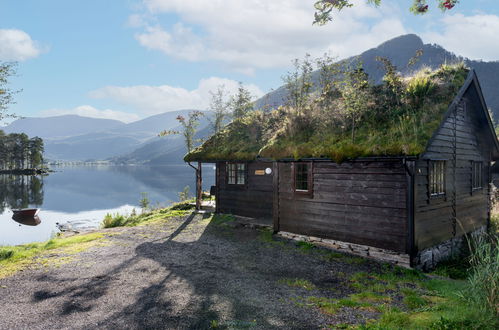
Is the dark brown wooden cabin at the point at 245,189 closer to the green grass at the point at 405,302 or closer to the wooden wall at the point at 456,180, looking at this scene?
the wooden wall at the point at 456,180

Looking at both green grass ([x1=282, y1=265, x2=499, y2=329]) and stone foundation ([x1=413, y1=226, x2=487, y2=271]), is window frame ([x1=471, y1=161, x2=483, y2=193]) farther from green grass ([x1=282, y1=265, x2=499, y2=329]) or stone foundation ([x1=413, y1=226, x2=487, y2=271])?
green grass ([x1=282, y1=265, x2=499, y2=329])

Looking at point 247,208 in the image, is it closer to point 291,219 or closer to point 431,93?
point 291,219

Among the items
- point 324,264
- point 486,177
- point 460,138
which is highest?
point 460,138

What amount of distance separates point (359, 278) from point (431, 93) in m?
6.90

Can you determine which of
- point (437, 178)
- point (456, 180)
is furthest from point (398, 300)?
point (456, 180)

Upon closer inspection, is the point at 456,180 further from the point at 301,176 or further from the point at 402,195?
the point at 301,176

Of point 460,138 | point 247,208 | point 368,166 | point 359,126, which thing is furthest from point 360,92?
point 247,208

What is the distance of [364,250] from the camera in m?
10.7

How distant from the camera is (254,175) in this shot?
53.7 feet

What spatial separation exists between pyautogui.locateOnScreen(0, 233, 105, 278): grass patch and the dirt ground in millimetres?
518

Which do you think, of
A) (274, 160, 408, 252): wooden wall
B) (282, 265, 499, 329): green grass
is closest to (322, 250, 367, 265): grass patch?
(274, 160, 408, 252): wooden wall

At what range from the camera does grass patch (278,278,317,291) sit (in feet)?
26.4

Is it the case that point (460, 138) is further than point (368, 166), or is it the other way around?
point (460, 138)

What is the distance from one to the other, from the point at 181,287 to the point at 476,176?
1410 centimetres
